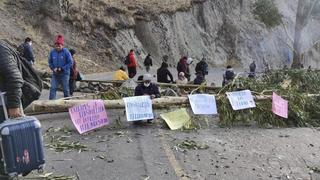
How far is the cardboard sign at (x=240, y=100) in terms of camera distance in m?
11.2

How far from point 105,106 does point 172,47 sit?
26749 mm

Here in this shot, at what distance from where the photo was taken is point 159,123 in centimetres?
1099

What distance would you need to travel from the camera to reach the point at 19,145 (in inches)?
203

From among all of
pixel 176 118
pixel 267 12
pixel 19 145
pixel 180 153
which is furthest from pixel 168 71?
pixel 267 12

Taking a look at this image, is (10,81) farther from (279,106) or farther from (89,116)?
(279,106)

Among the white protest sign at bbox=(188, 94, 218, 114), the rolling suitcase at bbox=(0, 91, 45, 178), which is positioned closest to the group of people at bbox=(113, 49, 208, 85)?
the white protest sign at bbox=(188, 94, 218, 114)

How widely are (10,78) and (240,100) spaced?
23.2ft

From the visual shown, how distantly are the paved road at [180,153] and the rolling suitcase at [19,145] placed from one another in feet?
5.72

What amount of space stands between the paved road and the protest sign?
0.16 m

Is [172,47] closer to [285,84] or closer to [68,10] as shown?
[68,10]

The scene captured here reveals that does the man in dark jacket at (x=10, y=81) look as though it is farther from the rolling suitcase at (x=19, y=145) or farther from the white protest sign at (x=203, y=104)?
the white protest sign at (x=203, y=104)

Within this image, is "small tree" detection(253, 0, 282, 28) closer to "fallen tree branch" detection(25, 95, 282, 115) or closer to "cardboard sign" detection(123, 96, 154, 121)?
"fallen tree branch" detection(25, 95, 282, 115)

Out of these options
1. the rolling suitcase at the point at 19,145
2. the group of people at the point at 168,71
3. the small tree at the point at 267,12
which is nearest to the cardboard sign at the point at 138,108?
the group of people at the point at 168,71

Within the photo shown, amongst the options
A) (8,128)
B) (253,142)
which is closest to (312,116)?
(253,142)
